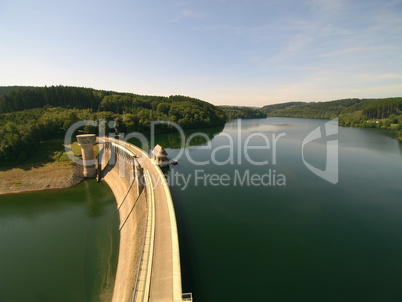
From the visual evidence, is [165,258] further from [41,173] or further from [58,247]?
[41,173]

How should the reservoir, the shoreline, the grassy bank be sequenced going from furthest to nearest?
1. the grassy bank
2. the shoreline
3. the reservoir

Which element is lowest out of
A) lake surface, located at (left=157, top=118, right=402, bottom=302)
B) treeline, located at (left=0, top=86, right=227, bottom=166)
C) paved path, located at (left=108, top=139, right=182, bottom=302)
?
lake surface, located at (left=157, top=118, right=402, bottom=302)

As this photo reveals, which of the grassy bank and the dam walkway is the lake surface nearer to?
the dam walkway

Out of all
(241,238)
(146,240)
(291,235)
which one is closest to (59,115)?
(146,240)

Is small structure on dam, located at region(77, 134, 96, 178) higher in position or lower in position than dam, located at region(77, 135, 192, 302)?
higher

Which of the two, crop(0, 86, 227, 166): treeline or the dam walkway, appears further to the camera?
crop(0, 86, 227, 166): treeline

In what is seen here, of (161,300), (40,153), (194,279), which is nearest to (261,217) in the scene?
(194,279)

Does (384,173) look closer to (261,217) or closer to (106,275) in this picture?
(261,217)

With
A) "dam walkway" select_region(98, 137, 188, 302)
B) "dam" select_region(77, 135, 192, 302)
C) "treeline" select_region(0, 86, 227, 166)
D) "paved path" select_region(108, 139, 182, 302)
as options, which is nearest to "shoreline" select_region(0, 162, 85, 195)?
"treeline" select_region(0, 86, 227, 166)
